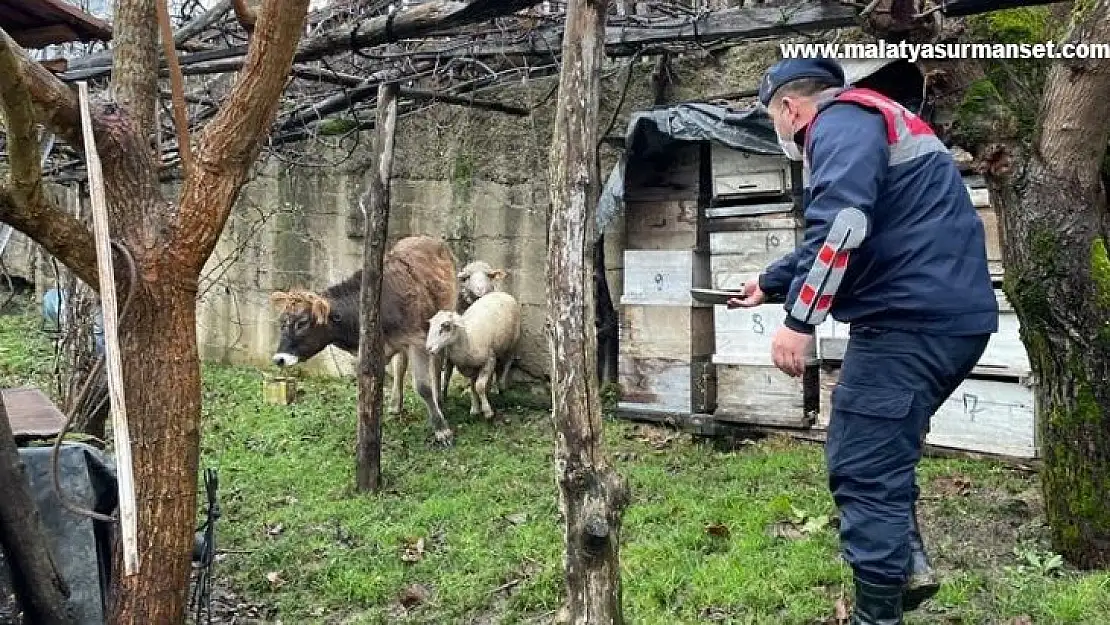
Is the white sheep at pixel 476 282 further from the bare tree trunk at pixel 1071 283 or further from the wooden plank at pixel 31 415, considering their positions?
the bare tree trunk at pixel 1071 283

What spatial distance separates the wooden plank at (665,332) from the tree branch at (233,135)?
473 cm

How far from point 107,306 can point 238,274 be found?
981 cm

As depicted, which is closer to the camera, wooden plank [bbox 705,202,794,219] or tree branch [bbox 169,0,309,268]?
tree branch [bbox 169,0,309,268]

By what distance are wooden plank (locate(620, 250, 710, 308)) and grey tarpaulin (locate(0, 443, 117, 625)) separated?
459 cm

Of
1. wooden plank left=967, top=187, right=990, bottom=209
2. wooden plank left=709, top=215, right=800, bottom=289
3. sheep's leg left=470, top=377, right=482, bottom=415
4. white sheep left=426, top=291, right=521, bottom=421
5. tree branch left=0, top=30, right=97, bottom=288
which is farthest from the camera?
sheep's leg left=470, top=377, right=482, bottom=415

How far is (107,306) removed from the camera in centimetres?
298

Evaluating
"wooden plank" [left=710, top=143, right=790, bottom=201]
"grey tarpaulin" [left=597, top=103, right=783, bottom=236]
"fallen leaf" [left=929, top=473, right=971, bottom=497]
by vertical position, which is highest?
"grey tarpaulin" [left=597, top=103, right=783, bottom=236]

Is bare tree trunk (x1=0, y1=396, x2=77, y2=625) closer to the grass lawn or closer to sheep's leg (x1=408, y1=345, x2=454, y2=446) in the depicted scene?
the grass lawn

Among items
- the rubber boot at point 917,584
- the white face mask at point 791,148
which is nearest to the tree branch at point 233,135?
the white face mask at point 791,148

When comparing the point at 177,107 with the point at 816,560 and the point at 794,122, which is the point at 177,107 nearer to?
the point at 794,122

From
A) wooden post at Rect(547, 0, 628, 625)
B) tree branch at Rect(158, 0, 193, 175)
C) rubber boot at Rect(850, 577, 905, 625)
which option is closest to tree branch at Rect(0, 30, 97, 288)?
tree branch at Rect(158, 0, 193, 175)

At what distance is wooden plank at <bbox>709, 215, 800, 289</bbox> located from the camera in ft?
24.2

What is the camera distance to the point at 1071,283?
14.7ft

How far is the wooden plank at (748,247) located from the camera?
7.37 m
